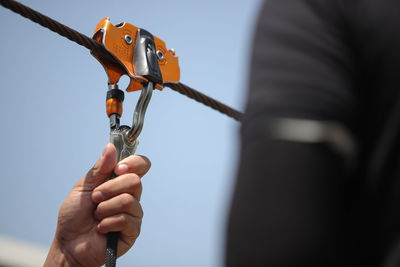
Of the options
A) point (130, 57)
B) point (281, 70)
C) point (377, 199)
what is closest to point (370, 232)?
point (377, 199)

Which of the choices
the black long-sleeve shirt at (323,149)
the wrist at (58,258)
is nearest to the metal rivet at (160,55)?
the wrist at (58,258)

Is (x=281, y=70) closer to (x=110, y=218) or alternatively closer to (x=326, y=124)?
(x=326, y=124)

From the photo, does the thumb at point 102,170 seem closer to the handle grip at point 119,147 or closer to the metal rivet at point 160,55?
the handle grip at point 119,147

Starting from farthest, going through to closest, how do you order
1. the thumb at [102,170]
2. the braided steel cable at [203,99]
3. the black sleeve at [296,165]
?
the braided steel cable at [203,99] < the thumb at [102,170] < the black sleeve at [296,165]

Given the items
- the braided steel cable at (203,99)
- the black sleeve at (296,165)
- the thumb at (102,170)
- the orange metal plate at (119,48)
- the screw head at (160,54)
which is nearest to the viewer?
the black sleeve at (296,165)

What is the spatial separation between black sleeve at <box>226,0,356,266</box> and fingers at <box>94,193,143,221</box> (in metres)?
0.85

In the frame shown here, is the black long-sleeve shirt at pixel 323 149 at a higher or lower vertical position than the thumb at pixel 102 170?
lower

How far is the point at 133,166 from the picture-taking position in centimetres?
122

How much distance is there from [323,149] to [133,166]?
900mm

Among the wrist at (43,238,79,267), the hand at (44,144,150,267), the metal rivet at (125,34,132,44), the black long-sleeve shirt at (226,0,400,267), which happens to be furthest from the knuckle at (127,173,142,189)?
the black long-sleeve shirt at (226,0,400,267)

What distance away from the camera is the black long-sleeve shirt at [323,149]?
14.1 inches

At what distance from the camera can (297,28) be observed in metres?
0.41

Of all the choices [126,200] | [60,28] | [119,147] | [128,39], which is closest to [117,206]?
[126,200]

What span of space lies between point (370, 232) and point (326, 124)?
0.10 m
